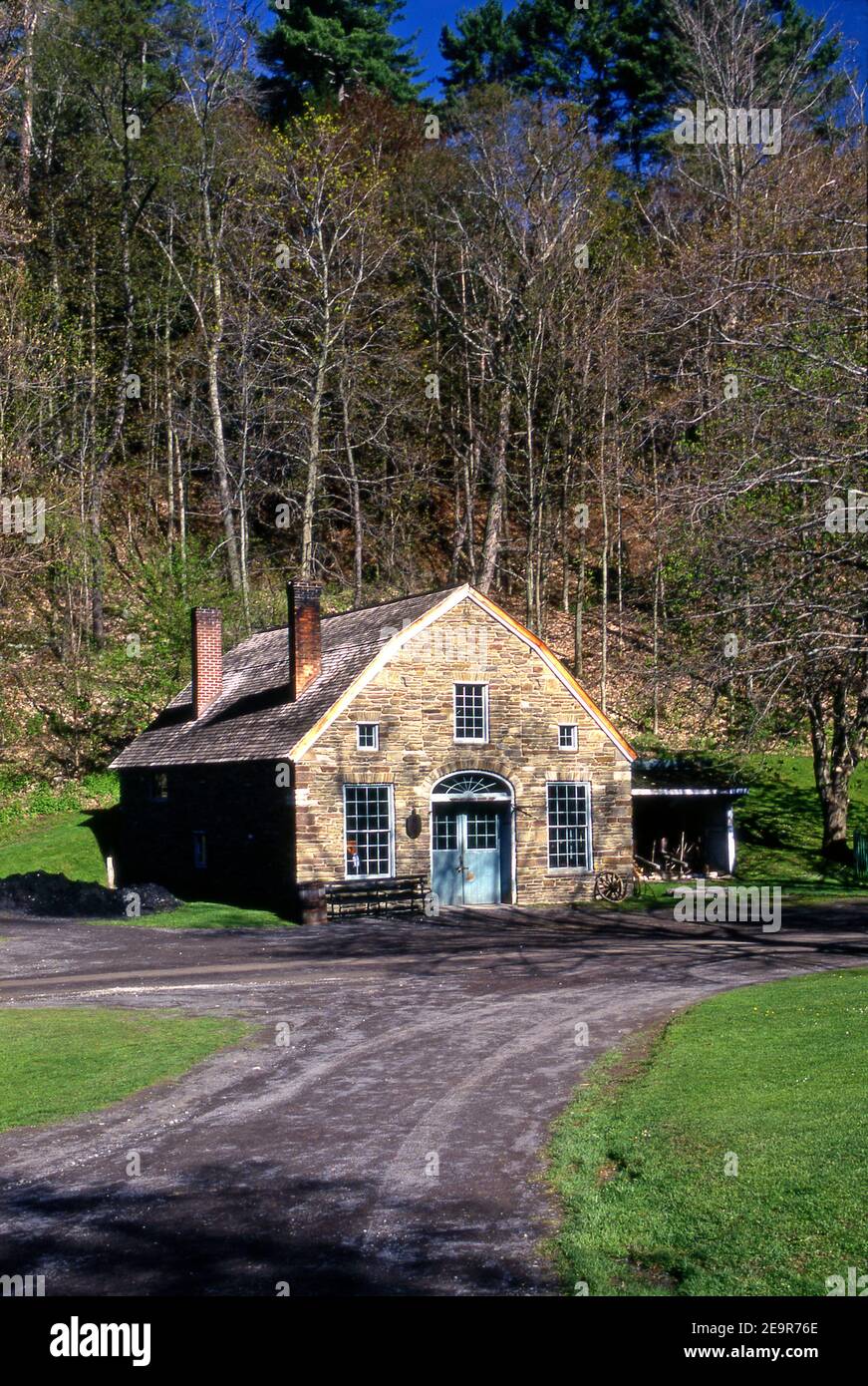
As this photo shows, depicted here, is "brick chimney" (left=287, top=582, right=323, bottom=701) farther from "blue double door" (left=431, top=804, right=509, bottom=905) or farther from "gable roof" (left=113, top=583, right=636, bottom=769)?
"blue double door" (left=431, top=804, right=509, bottom=905)

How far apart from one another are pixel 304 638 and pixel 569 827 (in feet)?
28.1

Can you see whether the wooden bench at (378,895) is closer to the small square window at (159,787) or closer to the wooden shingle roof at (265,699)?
the wooden shingle roof at (265,699)

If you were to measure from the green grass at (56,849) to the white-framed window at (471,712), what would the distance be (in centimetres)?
1236

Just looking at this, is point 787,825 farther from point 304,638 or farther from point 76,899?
point 76,899

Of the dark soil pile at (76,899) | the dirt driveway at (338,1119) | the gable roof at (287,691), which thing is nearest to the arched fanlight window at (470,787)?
the gable roof at (287,691)

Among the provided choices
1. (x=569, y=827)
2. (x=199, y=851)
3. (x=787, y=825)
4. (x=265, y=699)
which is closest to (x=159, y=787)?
(x=199, y=851)

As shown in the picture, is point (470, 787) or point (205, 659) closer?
point (470, 787)

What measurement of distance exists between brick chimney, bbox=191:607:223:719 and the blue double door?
9036 millimetres

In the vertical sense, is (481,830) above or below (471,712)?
below

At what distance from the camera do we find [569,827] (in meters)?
35.1

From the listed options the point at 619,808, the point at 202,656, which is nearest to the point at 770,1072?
the point at 619,808

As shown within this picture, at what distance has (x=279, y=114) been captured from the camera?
59812 mm

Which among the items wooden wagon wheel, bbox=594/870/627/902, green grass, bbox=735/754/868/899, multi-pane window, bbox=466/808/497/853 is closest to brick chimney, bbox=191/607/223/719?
multi-pane window, bbox=466/808/497/853
